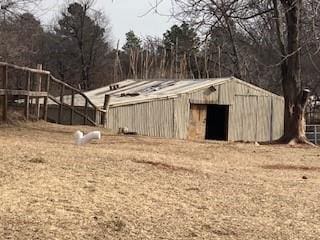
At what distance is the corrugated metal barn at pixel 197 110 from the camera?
29266mm

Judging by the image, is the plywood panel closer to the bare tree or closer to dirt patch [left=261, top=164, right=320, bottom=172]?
the bare tree

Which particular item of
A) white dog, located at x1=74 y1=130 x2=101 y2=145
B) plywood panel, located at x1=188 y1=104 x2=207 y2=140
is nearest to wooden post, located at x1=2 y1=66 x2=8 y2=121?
white dog, located at x1=74 y1=130 x2=101 y2=145

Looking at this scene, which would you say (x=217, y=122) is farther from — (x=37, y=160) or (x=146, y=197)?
(x=146, y=197)

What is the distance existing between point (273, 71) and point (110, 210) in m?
40.1

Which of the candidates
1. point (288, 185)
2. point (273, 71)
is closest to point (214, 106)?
point (273, 71)

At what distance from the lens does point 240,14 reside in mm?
19719

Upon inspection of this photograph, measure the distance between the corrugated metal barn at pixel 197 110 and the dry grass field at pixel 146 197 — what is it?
1724 centimetres

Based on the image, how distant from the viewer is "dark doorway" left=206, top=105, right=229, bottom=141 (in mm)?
33500

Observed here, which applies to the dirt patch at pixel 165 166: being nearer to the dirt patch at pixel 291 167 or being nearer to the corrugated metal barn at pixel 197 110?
the dirt patch at pixel 291 167

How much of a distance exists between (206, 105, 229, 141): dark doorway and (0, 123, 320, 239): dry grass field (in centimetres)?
2188

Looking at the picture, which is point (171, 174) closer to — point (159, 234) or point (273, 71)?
point (159, 234)

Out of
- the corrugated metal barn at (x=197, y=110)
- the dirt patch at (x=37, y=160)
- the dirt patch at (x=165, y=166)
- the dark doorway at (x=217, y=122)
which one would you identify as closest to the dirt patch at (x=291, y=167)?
the dirt patch at (x=165, y=166)

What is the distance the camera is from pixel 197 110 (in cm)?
3184

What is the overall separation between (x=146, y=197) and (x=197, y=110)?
24.4 metres
